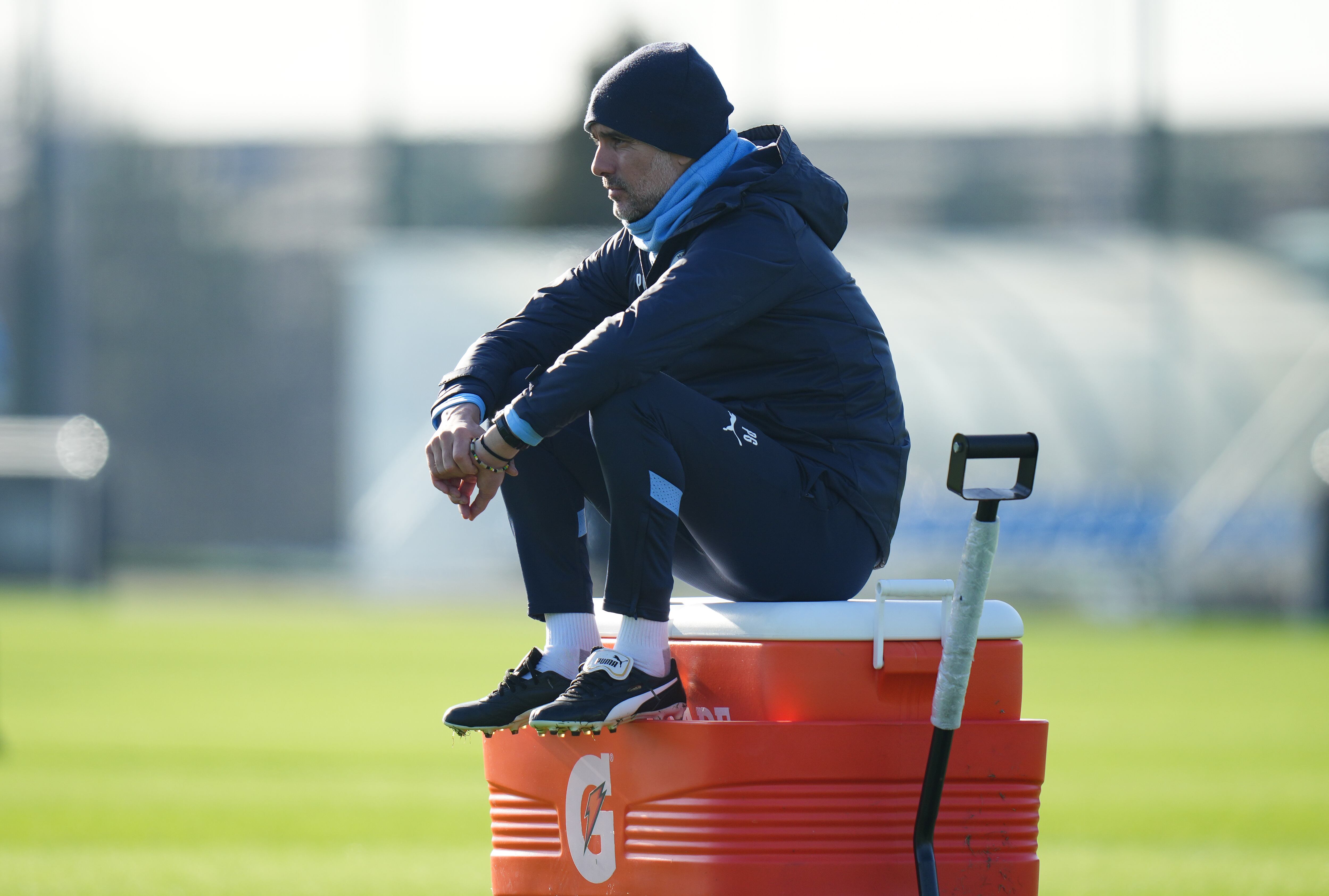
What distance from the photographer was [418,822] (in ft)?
19.7

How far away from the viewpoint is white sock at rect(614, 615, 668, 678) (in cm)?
286

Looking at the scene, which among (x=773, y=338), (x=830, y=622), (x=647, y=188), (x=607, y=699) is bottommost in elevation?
(x=607, y=699)

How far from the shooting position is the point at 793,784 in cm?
278

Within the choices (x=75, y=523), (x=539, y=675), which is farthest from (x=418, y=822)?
(x=75, y=523)

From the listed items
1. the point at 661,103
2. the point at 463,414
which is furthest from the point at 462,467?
the point at 661,103

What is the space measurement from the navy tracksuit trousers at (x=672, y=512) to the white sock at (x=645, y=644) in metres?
0.02

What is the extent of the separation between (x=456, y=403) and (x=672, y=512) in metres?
Result: 0.56

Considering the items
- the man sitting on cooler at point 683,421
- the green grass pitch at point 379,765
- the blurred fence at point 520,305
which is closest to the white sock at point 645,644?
the man sitting on cooler at point 683,421

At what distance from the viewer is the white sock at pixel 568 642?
309 cm

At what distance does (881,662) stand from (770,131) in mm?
1089

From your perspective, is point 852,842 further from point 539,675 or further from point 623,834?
point 539,675

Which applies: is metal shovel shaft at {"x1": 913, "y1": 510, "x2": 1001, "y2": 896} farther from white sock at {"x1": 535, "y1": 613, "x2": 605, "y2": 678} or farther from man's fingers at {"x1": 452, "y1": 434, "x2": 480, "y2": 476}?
man's fingers at {"x1": 452, "y1": 434, "x2": 480, "y2": 476}

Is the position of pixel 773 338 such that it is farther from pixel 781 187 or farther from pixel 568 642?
pixel 568 642

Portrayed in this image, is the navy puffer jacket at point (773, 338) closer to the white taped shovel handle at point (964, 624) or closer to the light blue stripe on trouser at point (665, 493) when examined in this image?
the light blue stripe on trouser at point (665, 493)
